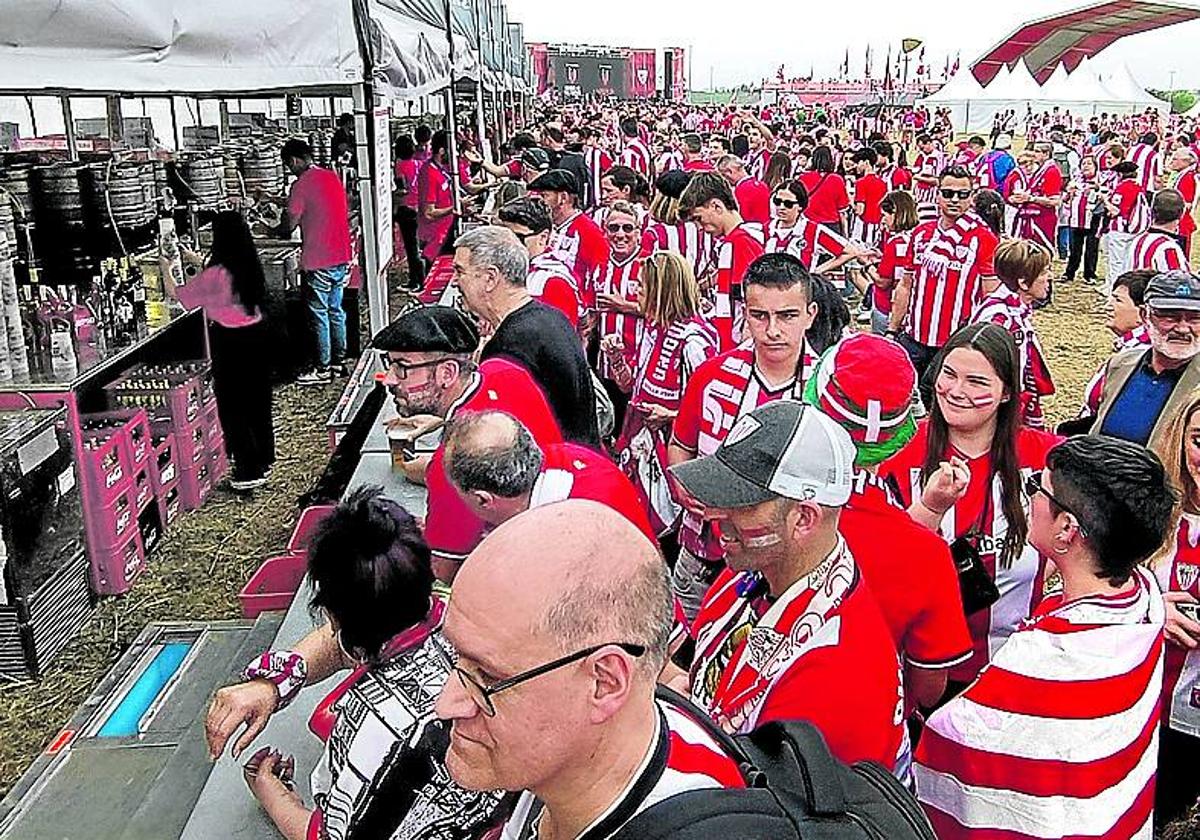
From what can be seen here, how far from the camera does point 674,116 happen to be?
32.1 metres

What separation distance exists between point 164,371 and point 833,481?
4941 mm

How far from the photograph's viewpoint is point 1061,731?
1.78 meters

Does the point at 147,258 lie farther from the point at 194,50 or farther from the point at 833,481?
the point at 833,481

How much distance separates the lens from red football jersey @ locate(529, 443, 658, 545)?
8.19 ft

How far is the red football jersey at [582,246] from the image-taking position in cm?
657

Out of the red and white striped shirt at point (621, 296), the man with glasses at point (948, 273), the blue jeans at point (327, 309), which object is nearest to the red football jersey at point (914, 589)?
the red and white striped shirt at point (621, 296)

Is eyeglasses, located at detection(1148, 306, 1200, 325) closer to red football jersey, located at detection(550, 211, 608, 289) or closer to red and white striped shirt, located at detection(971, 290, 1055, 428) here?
red and white striped shirt, located at detection(971, 290, 1055, 428)

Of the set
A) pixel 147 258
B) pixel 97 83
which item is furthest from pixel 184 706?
pixel 147 258

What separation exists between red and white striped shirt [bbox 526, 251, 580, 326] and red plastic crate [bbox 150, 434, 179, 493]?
2.20m

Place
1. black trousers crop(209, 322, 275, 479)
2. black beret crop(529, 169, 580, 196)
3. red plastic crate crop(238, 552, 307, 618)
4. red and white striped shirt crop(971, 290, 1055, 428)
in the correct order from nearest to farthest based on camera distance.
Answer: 1. red plastic crate crop(238, 552, 307, 618)
2. red and white striped shirt crop(971, 290, 1055, 428)
3. black trousers crop(209, 322, 275, 479)
4. black beret crop(529, 169, 580, 196)

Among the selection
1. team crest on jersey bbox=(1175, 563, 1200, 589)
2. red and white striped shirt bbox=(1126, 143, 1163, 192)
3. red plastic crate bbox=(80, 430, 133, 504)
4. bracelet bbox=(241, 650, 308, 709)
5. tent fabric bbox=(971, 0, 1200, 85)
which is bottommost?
red plastic crate bbox=(80, 430, 133, 504)

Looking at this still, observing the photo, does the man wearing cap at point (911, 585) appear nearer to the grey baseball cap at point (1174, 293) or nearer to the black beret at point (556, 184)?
the grey baseball cap at point (1174, 293)

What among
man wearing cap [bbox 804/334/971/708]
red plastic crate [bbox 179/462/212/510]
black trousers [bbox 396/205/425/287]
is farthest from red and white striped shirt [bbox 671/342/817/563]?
black trousers [bbox 396/205/425/287]

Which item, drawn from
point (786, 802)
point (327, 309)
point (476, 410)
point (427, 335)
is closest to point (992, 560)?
point (476, 410)
